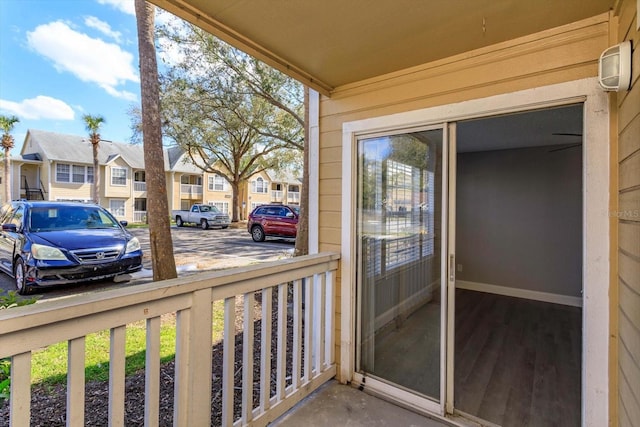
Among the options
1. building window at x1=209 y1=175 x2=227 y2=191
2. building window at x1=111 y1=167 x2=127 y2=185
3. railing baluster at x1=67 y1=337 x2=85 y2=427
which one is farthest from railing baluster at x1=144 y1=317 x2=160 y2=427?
building window at x1=209 y1=175 x2=227 y2=191

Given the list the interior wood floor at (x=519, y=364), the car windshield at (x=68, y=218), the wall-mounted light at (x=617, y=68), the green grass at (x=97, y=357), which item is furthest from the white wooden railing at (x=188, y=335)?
the car windshield at (x=68, y=218)

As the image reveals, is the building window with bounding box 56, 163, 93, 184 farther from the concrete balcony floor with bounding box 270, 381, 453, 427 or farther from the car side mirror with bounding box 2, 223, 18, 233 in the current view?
the concrete balcony floor with bounding box 270, 381, 453, 427

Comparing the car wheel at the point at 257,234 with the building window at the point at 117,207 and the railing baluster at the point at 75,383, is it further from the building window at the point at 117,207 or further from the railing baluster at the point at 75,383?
the building window at the point at 117,207

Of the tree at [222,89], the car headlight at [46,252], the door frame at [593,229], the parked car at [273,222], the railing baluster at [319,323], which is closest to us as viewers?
the door frame at [593,229]

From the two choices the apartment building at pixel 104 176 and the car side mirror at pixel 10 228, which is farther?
the apartment building at pixel 104 176

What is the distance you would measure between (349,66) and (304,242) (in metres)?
3.71

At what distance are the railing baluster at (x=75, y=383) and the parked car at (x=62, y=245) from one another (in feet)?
14.8

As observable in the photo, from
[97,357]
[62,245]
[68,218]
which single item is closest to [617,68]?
[97,357]

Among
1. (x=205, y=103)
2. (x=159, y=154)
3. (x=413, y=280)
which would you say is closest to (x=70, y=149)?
(x=205, y=103)

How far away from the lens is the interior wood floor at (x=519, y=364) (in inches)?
76.4

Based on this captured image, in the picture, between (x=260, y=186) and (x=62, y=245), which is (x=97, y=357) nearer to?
(x=62, y=245)

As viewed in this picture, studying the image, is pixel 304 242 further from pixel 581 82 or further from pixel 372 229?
pixel 581 82

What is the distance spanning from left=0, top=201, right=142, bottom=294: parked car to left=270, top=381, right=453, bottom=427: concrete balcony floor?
4.35 meters

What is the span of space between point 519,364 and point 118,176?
21612 millimetres
